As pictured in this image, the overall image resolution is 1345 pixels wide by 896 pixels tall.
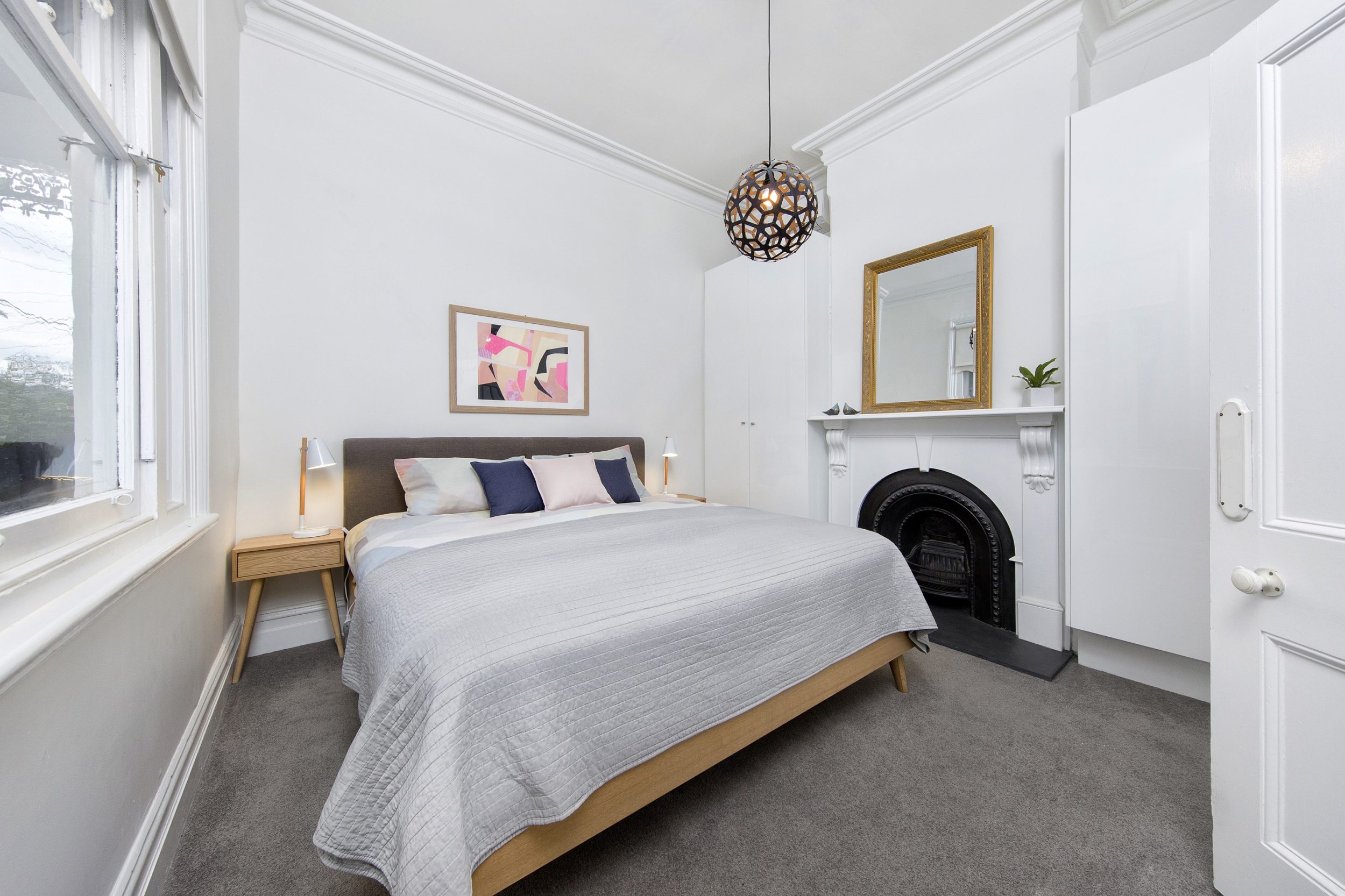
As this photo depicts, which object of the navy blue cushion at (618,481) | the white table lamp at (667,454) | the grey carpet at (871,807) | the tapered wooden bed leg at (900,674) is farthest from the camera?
the white table lamp at (667,454)

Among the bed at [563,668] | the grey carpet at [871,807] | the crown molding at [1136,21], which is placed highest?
the crown molding at [1136,21]

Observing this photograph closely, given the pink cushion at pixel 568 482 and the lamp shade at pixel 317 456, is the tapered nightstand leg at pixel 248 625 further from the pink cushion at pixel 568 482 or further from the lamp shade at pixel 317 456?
the pink cushion at pixel 568 482

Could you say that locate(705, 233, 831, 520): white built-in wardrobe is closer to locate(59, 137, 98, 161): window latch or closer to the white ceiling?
the white ceiling

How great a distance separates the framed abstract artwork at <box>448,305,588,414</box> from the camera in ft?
9.83

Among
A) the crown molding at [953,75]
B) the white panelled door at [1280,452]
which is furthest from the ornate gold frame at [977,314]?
the white panelled door at [1280,452]

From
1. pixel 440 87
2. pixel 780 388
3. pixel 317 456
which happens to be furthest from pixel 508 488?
pixel 440 87

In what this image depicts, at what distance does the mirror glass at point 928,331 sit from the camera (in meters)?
2.71

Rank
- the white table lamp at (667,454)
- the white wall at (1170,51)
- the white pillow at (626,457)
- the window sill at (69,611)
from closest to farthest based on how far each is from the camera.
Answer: the window sill at (69,611) → the white wall at (1170,51) → the white pillow at (626,457) → the white table lamp at (667,454)

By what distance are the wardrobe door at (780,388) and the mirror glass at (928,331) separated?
52 cm

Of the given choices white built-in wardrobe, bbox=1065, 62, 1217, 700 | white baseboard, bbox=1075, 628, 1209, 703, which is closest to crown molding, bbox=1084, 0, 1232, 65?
white built-in wardrobe, bbox=1065, 62, 1217, 700

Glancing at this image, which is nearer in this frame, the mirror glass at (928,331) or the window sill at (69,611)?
the window sill at (69,611)

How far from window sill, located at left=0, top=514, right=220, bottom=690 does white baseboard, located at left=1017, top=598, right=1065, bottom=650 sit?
10.7ft

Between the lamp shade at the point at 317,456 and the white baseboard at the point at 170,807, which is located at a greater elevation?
the lamp shade at the point at 317,456

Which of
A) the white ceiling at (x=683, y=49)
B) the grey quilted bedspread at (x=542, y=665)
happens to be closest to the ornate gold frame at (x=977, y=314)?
the white ceiling at (x=683, y=49)
